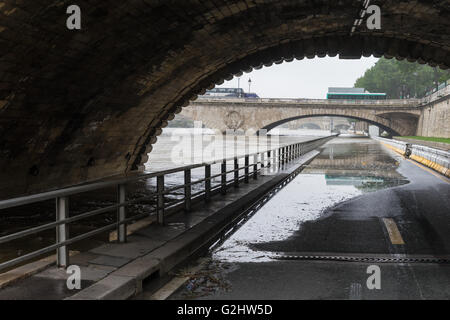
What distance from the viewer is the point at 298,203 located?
42.5 ft

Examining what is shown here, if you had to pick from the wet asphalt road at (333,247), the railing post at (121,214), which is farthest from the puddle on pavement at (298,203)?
the railing post at (121,214)

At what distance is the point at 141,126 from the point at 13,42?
36.5 feet

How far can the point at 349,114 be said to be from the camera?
86875mm

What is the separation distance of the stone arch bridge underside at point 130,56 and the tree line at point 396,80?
108751 mm

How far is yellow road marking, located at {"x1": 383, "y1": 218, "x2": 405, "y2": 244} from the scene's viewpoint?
849 cm

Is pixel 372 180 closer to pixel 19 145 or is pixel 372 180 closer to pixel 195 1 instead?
pixel 195 1

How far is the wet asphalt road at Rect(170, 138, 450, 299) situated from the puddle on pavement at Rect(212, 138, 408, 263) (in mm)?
21

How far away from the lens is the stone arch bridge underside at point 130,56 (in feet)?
33.4

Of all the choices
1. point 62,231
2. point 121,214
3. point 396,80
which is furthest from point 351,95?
point 62,231

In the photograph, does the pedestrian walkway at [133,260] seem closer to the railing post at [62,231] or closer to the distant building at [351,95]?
the railing post at [62,231]

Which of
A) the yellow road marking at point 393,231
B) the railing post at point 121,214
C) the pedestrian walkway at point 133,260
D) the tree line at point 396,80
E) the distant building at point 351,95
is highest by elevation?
the tree line at point 396,80

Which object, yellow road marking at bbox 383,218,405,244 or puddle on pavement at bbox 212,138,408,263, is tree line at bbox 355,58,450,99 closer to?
puddle on pavement at bbox 212,138,408,263

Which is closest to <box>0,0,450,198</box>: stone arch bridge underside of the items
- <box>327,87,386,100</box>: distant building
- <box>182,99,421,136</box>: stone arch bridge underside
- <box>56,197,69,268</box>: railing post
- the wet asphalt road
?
<box>56,197,69,268</box>: railing post
